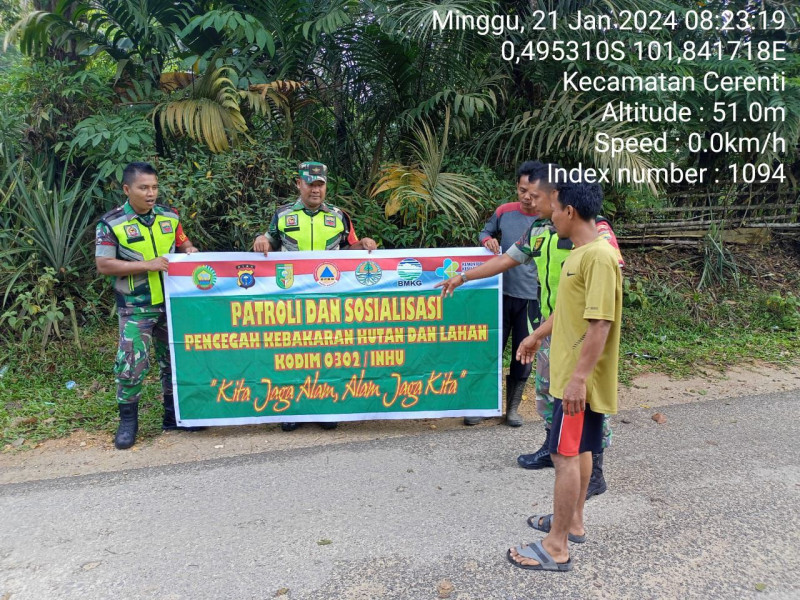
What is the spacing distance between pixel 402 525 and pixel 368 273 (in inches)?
69.7

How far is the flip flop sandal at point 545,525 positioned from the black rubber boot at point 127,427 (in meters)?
2.66

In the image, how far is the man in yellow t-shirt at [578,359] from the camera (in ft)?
8.09

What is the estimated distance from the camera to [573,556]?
2.74 m

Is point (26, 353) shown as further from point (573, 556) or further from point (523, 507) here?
point (573, 556)

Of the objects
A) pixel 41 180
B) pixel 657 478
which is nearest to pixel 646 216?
pixel 657 478

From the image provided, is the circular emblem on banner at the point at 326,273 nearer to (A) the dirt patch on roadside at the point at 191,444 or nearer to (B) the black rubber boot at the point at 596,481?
(A) the dirt patch on roadside at the point at 191,444

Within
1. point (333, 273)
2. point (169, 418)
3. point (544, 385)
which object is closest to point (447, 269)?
point (333, 273)

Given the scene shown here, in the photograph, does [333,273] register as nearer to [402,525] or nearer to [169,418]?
[169,418]

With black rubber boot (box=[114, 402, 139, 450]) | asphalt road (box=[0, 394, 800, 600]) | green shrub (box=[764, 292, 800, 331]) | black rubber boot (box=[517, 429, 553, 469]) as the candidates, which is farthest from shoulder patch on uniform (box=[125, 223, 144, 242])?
green shrub (box=[764, 292, 800, 331])

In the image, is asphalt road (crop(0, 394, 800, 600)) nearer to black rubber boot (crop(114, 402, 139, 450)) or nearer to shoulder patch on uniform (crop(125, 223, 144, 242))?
black rubber boot (crop(114, 402, 139, 450))

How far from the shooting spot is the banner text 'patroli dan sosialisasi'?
411 centimetres

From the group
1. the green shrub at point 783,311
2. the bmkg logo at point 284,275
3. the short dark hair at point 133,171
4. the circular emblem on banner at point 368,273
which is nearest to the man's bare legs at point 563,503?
the circular emblem on banner at point 368,273

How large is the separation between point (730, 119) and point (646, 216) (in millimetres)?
Result: 1490

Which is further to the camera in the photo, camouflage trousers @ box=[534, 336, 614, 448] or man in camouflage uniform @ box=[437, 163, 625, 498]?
camouflage trousers @ box=[534, 336, 614, 448]
